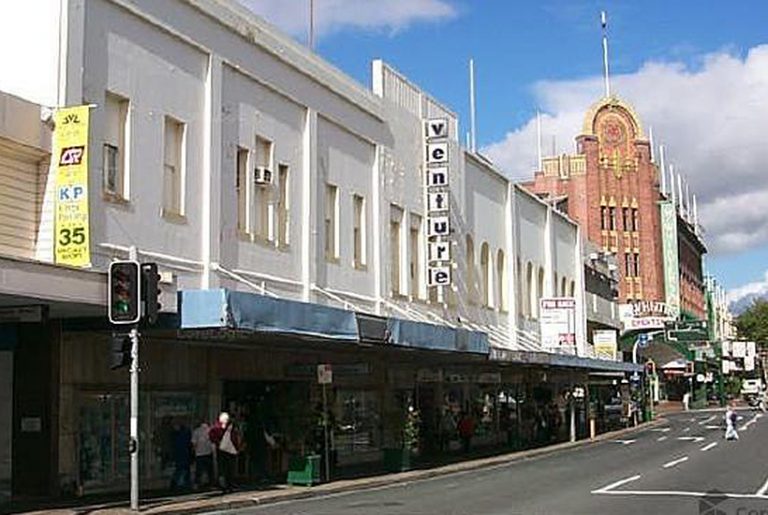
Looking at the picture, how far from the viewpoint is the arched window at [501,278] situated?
148ft

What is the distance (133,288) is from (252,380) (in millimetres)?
9671

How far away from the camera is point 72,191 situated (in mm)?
19812

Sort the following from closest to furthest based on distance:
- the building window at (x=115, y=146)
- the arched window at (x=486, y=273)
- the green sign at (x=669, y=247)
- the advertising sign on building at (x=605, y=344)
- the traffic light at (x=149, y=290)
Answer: the traffic light at (x=149, y=290), the building window at (x=115, y=146), the arched window at (x=486, y=273), the advertising sign on building at (x=605, y=344), the green sign at (x=669, y=247)

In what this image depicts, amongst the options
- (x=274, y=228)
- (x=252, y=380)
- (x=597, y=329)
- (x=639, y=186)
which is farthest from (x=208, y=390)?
(x=639, y=186)

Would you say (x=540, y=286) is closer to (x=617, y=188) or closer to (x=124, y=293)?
(x=124, y=293)

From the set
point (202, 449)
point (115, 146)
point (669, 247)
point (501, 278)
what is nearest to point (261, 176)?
point (115, 146)

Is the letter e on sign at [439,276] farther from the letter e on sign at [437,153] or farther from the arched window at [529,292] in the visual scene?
the arched window at [529,292]

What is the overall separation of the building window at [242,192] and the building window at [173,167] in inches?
86.9

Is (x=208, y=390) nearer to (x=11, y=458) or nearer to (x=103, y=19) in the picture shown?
(x=11, y=458)

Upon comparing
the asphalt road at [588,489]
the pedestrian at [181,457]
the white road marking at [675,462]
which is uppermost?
the pedestrian at [181,457]

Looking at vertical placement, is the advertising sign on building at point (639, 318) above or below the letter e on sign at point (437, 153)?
→ below

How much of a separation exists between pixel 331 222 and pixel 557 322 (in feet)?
57.0

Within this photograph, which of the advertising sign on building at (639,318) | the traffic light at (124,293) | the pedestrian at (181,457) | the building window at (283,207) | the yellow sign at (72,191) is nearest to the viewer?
the traffic light at (124,293)

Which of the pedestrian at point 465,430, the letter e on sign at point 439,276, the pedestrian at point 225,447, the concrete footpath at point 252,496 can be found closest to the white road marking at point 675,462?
the concrete footpath at point 252,496
